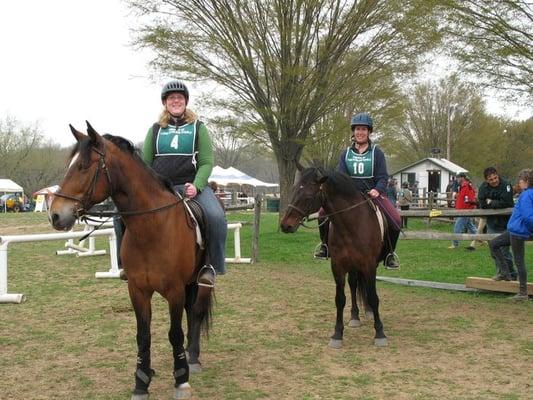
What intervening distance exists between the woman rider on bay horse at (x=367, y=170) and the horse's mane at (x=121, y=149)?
284cm

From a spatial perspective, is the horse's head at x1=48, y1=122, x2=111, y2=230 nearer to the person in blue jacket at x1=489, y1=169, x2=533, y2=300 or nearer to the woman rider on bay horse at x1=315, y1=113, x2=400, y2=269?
the woman rider on bay horse at x1=315, y1=113, x2=400, y2=269

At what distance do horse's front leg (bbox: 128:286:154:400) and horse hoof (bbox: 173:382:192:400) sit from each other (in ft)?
0.82

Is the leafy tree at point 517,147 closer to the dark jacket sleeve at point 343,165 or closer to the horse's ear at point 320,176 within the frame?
the dark jacket sleeve at point 343,165

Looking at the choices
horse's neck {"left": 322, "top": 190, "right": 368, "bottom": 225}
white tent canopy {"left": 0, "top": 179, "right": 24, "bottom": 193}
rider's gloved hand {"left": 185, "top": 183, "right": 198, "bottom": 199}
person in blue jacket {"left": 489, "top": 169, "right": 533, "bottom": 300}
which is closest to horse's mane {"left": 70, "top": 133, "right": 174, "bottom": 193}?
rider's gloved hand {"left": 185, "top": 183, "right": 198, "bottom": 199}

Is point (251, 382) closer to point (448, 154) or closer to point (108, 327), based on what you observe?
point (108, 327)

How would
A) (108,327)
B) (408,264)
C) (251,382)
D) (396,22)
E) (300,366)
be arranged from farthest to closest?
1. (396,22)
2. (408,264)
3. (108,327)
4. (300,366)
5. (251,382)

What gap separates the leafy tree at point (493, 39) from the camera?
9664 millimetres

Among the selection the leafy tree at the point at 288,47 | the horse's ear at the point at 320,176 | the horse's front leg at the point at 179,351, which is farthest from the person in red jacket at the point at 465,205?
the horse's front leg at the point at 179,351

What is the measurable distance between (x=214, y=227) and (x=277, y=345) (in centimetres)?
205

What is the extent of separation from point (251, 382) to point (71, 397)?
1611mm

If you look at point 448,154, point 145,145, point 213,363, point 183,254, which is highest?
point 448,154

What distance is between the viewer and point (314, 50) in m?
16.4

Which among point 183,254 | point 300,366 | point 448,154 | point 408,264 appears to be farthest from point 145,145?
point 448,154

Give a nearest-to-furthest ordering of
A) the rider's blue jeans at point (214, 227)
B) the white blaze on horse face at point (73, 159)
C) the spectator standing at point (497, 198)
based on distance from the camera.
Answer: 1. the white blaze on horse face at point (73, 159)
2. the rider's blue jeans at point (214, 227)
3. the spectator standing at point (497, 198)
